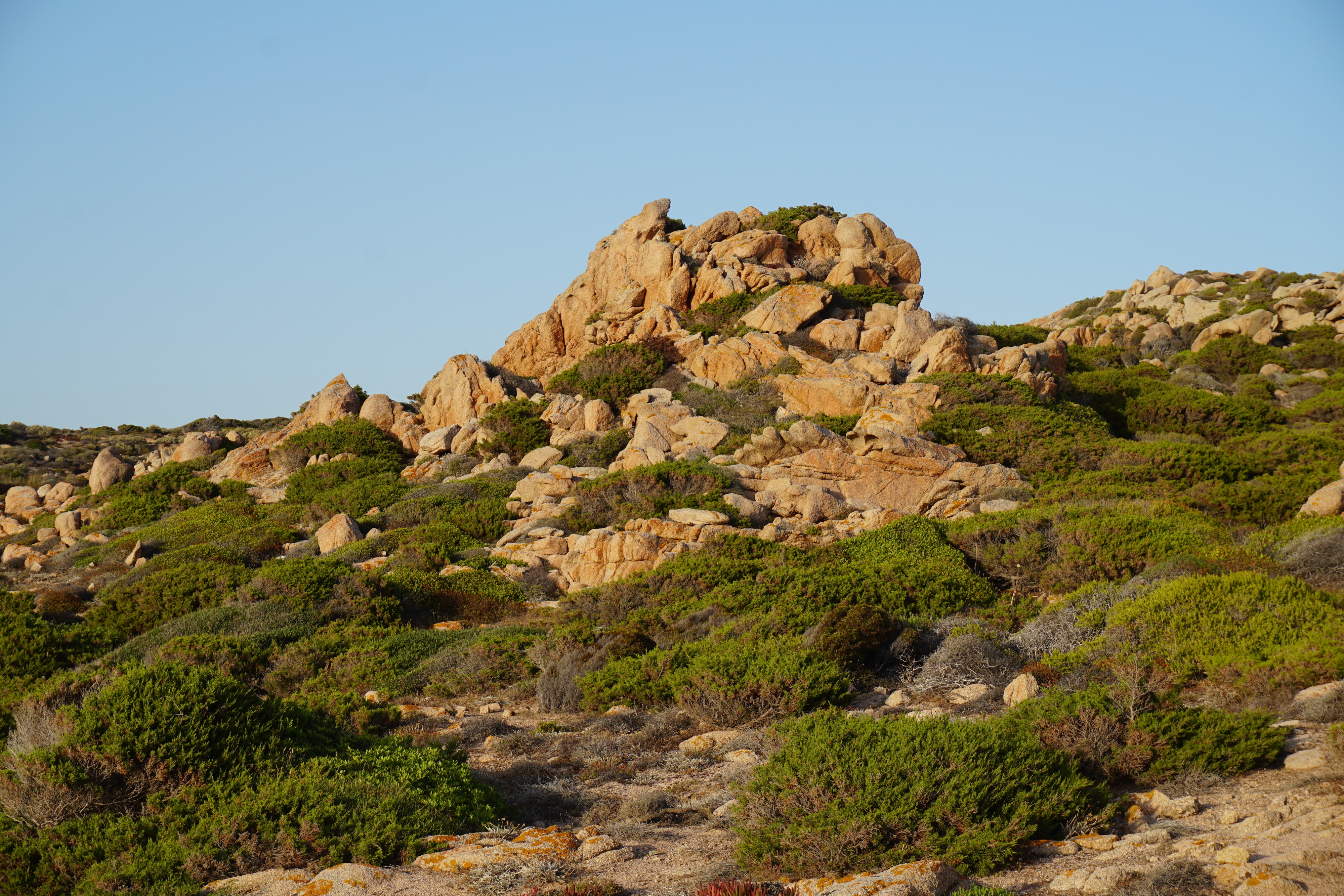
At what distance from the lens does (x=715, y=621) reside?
1280 cm

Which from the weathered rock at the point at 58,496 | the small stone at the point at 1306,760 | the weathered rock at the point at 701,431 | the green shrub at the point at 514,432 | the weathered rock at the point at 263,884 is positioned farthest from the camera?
the weathered rock at the point at 58,496

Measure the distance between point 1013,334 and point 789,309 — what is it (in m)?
11.1

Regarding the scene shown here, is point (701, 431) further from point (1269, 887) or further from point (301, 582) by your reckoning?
point (1269, 887)

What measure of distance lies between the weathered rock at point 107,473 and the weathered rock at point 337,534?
541 inches

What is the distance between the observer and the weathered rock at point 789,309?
29359mm

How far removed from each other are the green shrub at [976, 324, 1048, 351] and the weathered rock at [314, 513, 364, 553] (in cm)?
2145

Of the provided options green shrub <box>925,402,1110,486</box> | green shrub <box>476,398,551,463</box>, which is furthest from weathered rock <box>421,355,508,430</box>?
green shrub <box>925,402,1110,486</box>

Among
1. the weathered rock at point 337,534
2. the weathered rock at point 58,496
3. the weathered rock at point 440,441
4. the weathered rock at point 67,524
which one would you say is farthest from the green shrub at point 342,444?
the weathered rock at point 58,496

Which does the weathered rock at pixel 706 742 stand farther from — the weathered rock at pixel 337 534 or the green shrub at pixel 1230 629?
the weathered rock at pixel 337 534

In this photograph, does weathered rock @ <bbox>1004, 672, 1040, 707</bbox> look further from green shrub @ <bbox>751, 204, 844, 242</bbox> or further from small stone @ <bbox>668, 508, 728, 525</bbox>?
green shrub @ <bbox>751, 204, 844, 242</bbox>

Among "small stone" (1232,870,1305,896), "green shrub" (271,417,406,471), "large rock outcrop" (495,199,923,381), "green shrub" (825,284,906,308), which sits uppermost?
"large rock outcrop" (495,199,923,381)

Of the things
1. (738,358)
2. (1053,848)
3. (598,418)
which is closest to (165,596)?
(598,418)

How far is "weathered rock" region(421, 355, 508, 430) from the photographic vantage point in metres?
30.7

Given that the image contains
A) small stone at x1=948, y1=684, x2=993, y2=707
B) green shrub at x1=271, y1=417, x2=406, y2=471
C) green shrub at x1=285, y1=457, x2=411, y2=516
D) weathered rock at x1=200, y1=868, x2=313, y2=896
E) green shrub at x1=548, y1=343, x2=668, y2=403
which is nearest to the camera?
weathered rock at x1=200, y1=868, x2=313, y2=896
